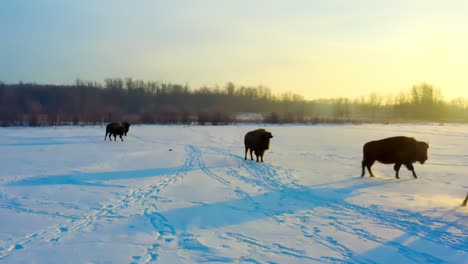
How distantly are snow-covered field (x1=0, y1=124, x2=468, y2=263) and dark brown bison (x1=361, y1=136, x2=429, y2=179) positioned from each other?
627 mm

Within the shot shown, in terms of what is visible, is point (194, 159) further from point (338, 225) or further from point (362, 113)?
point (362, 113)

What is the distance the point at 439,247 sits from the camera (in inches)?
246

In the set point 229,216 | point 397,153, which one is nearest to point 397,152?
point 397,153

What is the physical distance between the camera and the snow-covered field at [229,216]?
5.89 meters

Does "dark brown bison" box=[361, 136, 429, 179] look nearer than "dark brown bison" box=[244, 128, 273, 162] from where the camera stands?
Yes

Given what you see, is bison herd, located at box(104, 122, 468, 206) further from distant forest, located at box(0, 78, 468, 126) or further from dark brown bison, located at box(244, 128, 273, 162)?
distant forest, located at box(0, 78, 468, 126)

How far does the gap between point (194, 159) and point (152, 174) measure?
505cm

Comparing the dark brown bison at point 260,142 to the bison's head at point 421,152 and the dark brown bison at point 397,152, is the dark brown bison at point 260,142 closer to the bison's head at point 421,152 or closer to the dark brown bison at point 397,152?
the dark brown bison at point 397,152

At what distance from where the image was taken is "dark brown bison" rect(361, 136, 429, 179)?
45.3 ft

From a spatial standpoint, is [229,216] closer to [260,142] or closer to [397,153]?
[397,153]

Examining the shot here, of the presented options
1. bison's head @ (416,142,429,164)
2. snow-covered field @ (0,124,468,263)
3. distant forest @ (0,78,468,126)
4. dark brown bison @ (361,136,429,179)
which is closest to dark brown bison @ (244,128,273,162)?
snow-covered field @ (0,124,468,263)

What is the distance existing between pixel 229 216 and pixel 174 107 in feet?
253

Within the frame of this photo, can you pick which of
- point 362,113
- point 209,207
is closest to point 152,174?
point 209,207

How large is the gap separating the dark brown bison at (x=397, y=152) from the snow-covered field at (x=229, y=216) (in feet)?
2.06
